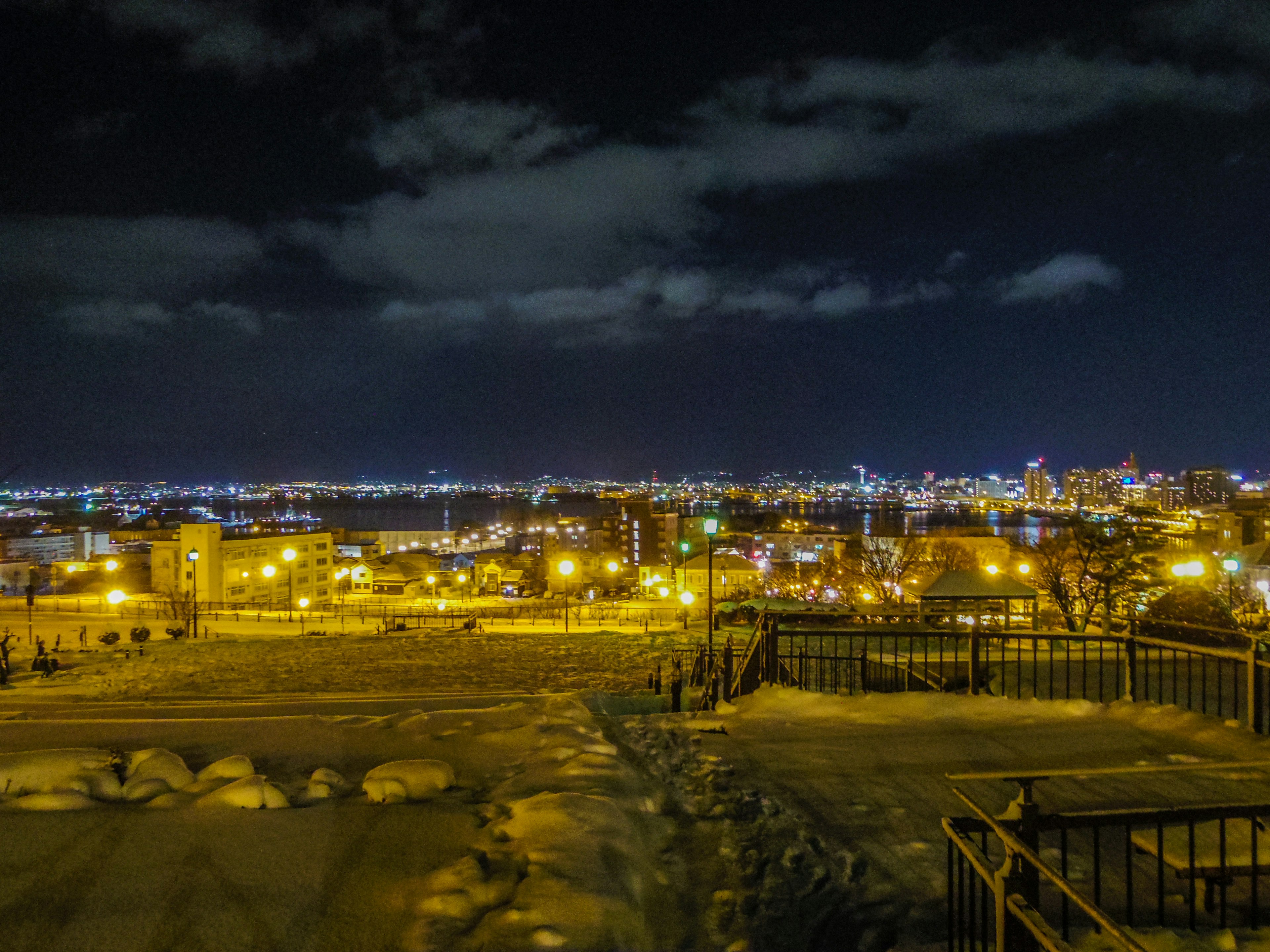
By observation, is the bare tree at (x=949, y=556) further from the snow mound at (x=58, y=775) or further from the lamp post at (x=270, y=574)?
the snow mound at (x=58, y=775)

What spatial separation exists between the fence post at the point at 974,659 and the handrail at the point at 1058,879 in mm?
5382

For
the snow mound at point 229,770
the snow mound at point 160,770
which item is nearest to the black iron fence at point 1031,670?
the snow mound at point 229,770

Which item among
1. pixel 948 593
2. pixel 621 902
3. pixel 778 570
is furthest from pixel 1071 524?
pixel 778 570

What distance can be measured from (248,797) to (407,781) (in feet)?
3.25

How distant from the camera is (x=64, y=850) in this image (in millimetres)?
4129

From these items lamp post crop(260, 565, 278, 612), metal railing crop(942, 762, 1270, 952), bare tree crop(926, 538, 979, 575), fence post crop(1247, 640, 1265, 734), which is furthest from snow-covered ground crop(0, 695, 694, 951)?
bare tree crop(926, 538, 979, 575)

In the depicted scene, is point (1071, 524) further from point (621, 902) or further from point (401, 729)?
point (621, 902)

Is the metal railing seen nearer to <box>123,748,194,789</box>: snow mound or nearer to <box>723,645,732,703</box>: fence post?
<box>723,645,732,703</box>: fence post

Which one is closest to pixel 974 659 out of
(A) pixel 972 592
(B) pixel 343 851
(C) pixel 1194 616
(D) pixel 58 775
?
(B) pixel 343 851

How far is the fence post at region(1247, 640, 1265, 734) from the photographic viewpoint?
6.06 meters

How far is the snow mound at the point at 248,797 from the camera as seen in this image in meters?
4.83

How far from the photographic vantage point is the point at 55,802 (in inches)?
186

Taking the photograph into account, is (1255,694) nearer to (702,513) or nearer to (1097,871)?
(1097,871)

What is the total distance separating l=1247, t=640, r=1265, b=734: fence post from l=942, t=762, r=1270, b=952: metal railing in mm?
1924
